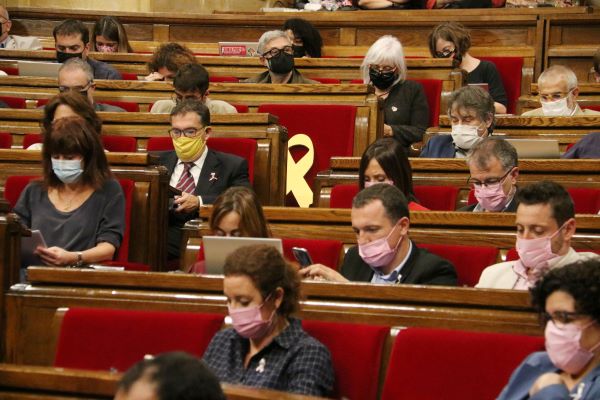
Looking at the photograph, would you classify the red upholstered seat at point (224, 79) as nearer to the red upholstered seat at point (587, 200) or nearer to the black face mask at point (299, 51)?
the black face mask at point (299, 51)

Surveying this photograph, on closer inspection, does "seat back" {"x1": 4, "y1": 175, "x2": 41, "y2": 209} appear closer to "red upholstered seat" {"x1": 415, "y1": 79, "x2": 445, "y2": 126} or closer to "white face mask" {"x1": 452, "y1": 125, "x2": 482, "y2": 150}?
"white face mask" {"x1": 452, "y1": 125, "x2": 482, "y2": 150}

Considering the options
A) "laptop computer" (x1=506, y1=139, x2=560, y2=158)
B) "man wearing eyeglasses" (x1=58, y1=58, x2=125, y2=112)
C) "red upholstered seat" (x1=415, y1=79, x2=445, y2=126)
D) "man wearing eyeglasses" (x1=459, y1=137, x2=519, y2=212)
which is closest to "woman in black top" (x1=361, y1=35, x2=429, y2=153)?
"red upholstered seat" (x1=415, y1=79, x2=445, y2=126)

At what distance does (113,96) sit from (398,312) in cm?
222

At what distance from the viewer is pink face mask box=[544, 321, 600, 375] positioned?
1.55 metres

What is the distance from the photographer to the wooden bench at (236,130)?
10.4 feet

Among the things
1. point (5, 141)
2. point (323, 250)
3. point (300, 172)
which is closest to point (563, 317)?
point (323, 250)

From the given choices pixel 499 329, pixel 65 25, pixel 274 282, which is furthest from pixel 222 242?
pixel 65 25

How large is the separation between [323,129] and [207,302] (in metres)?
1.55

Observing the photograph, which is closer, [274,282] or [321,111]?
[274,282]

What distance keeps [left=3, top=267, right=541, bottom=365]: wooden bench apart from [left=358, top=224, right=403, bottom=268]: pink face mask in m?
0.23

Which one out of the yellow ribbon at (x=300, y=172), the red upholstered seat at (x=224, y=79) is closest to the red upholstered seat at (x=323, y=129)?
the yellow ribbon at (x=300, y=172)

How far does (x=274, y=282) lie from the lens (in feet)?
5.98

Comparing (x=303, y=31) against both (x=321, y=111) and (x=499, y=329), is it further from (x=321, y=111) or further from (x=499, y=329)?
(x=499, y=329)

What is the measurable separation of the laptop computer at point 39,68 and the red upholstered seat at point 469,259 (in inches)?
86.7
